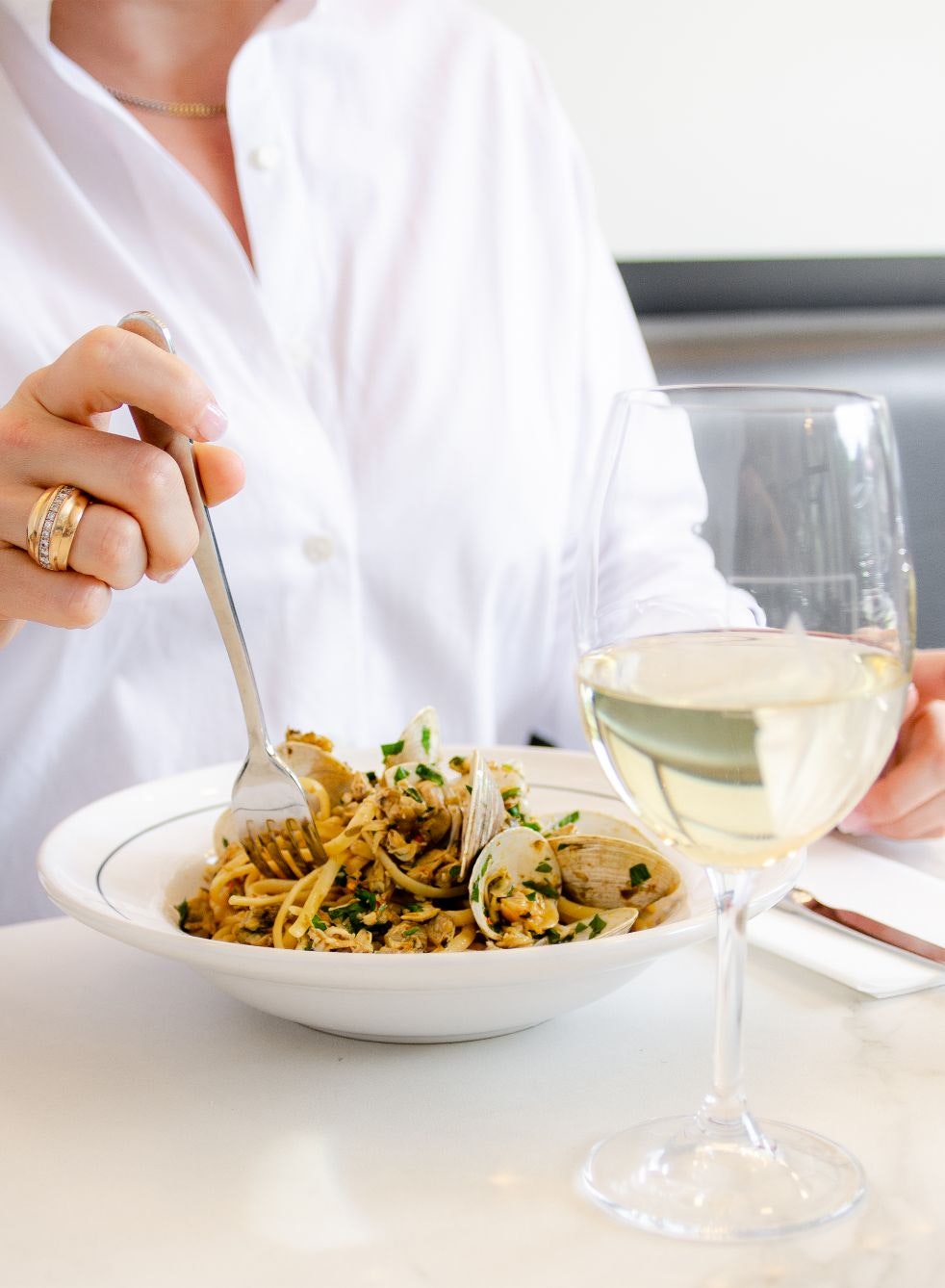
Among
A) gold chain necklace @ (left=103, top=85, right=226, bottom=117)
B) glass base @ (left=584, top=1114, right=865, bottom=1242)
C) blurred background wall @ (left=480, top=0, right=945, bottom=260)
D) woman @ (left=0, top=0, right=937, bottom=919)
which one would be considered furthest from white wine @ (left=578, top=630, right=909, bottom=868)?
blurred background wall @ (left=480, top=0, right=945, bottom=260)

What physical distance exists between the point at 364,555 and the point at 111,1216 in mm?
924

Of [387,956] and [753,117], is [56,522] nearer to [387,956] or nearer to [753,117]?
[387,956]

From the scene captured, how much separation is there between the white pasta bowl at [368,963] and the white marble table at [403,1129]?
0.03 metres

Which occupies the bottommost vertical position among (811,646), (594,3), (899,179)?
(811,646)

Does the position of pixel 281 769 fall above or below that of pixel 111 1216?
above

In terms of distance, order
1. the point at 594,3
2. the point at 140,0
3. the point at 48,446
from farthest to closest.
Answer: the point at 594,3, the point at 140,0, the point at 48,446

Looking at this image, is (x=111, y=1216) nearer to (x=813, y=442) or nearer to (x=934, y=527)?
(x=813, y=442)

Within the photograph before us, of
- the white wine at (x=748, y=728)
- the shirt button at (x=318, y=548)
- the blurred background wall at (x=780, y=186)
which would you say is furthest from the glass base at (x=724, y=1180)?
the blurred background wall at (x=780, y=186)

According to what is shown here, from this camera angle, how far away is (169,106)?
56.3 inches

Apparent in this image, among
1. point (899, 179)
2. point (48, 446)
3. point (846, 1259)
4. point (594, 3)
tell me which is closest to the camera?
point (846, 1259)

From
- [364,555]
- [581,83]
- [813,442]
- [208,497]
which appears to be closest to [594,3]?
[581,83]

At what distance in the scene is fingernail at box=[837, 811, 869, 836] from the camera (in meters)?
0.99

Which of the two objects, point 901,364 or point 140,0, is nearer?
point 140,0

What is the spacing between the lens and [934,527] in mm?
2213
